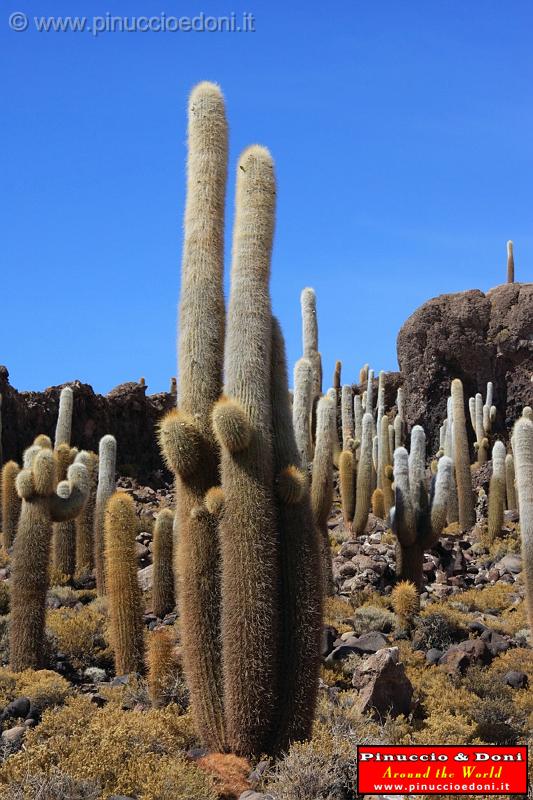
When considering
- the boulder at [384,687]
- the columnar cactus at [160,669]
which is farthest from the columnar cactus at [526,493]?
the columnar cactus at [160,669]

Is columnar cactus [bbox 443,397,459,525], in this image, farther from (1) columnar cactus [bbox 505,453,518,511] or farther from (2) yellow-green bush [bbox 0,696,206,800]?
(2) yellow-green bush [bbox 0,696,206,800]

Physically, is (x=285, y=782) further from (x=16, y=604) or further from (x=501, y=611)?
(x=501, y=611)

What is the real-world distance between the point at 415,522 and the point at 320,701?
6.17 meters

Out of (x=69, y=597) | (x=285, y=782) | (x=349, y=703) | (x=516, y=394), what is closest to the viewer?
(x=285, y=782)

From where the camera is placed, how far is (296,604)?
7648 mm

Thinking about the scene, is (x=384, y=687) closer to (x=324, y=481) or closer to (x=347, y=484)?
(x=324, y=481)

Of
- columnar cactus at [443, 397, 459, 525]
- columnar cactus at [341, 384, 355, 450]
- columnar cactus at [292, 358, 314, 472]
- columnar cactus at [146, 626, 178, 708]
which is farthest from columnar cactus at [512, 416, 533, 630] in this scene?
columnar cactus at [341, 384, 355, 450]

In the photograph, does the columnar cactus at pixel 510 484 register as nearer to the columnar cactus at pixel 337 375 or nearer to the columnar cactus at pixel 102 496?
the columnar cactus at pixel 102 496

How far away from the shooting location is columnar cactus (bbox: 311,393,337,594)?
14.1m

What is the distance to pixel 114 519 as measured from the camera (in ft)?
35.7

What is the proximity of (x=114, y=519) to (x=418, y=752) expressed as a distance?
4.98 m

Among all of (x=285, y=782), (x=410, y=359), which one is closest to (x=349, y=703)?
(x=285, y=782)

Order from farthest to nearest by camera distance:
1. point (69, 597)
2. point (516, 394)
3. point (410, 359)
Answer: point (410, 359) → point (516, 394) → point (69, 597)

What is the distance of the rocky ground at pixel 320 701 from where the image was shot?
682 cm
